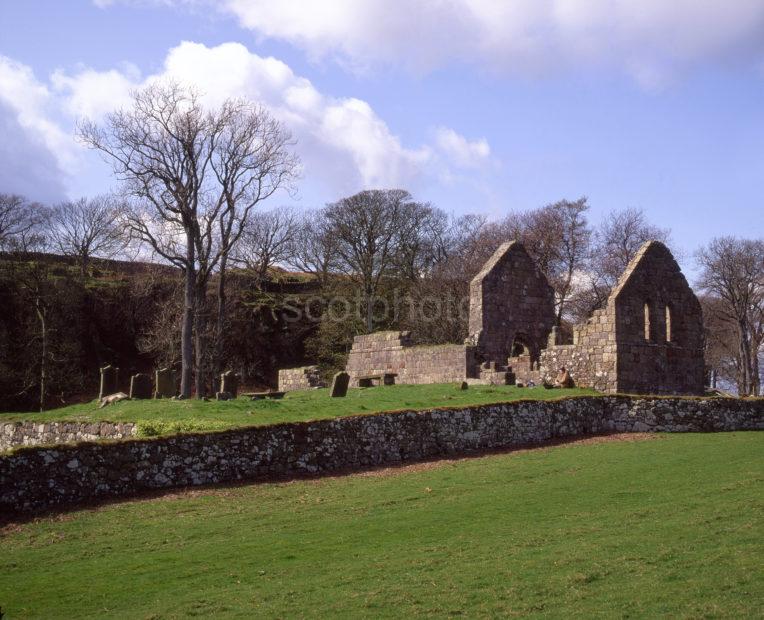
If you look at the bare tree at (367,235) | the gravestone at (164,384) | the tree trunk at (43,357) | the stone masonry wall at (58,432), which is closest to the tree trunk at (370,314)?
the bare tree at (367,235)

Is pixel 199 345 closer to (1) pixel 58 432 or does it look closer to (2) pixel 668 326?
(1) pixel 58 432

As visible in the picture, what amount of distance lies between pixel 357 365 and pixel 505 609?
26.3 metres

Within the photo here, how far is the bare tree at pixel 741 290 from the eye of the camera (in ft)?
154

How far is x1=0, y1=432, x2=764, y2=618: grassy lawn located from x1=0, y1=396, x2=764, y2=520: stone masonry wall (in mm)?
875

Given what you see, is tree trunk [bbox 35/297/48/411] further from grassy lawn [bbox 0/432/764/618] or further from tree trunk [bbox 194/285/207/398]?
grassy lawn [bbox 0/432/764/618]

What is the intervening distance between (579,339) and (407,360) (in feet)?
23.8

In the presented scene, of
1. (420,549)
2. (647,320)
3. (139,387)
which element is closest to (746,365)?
(647,320)

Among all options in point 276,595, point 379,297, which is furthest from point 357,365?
point 276,595

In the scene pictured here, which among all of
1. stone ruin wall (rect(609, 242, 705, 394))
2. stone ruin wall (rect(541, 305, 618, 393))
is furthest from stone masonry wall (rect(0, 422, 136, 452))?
stone ruin wall (rect(609, 242, 705, 394))

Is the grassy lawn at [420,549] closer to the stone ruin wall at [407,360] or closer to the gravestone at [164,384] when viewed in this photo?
the stone ruin wall at [407,360]

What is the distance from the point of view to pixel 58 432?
2423cm

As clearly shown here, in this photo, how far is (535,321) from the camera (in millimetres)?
31750

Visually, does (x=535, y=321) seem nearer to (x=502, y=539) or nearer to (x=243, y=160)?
(x=243, y=160)

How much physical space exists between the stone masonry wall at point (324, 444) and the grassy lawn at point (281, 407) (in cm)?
120
